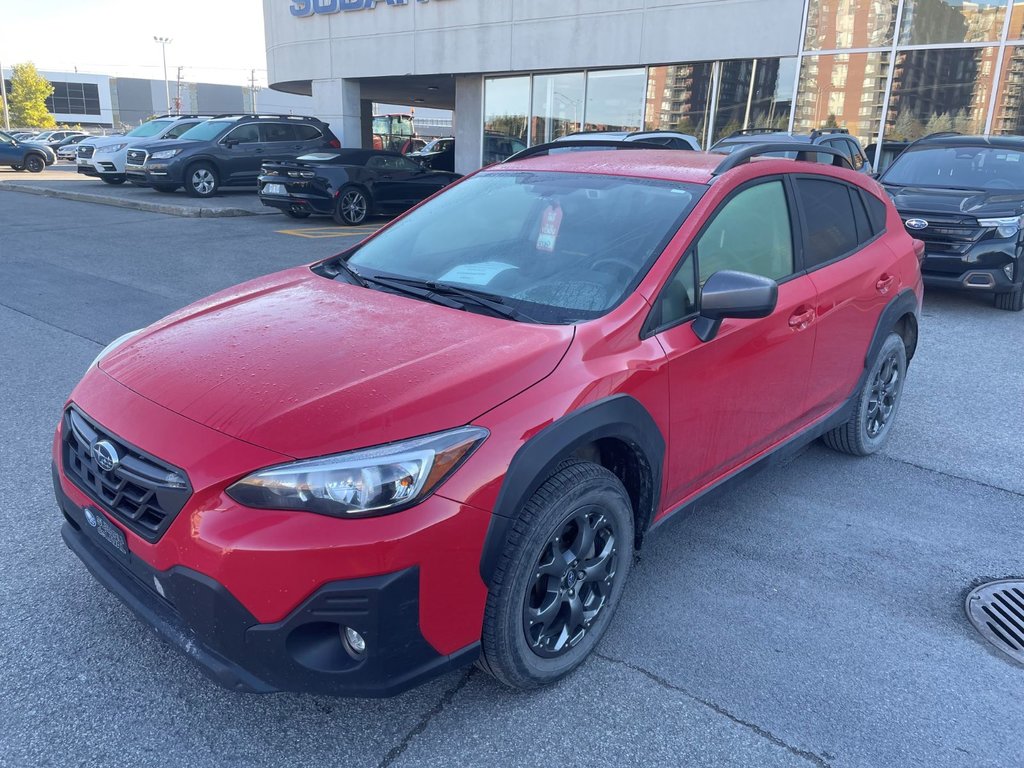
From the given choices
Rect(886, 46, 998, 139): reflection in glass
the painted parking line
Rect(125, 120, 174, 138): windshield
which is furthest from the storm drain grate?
Rect(125, 120, 174, 138): windshield

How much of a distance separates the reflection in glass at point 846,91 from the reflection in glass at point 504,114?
6668 mm

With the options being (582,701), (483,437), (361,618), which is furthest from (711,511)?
(361,618)

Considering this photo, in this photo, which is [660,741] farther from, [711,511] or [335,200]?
[335,200]

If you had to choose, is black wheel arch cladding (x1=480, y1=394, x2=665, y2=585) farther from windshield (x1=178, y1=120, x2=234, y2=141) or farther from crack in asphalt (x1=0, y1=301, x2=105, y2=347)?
windshield (x1=178, y1=120, x2=234, y2=141)

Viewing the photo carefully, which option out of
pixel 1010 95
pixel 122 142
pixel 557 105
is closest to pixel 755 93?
pixel 1010 95

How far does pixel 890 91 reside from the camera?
1445 centimetres

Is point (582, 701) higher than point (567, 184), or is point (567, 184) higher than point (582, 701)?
point (567, 184)

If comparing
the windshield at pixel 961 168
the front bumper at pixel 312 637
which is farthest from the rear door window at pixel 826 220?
the windshield at pixel 961 168

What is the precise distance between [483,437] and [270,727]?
3.75 feet

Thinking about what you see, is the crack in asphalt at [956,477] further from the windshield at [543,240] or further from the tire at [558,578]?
the tire at [558,578]

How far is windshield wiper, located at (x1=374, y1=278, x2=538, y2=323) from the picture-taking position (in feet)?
9.49

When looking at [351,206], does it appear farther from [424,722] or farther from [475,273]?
[424,722]

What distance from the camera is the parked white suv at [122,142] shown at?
18578mm

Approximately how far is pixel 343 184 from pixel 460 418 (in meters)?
12.6
